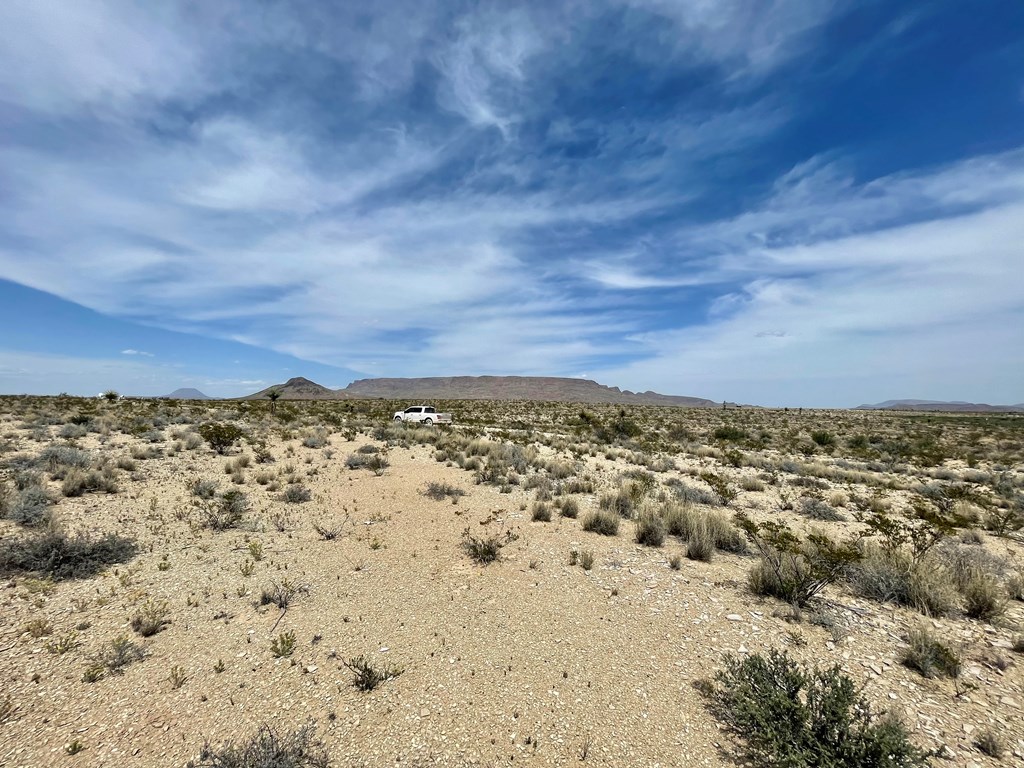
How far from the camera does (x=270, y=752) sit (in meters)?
3.69

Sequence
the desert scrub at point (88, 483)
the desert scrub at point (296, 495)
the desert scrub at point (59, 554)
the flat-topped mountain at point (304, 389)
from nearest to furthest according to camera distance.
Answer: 1. the desert scrub at point (59, 554)
2. the desert scrub at point (88, 483)
3. the desert scrub at point (296, 495)
4. the flat-topped mountain at point (304, 389)

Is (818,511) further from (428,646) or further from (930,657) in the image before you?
(428,646)

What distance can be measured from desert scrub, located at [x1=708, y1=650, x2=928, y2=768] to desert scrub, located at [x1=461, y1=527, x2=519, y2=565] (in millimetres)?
4291

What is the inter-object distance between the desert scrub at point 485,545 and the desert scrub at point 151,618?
457 cm

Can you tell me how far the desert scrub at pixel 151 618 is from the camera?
5.49 metres

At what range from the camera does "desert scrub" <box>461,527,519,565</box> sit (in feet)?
26.8

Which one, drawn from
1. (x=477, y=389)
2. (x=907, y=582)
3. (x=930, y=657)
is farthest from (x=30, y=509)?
(x=477, y=389)

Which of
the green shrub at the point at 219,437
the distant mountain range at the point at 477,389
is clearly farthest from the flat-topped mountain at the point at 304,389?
the green shrub at the point at 219,437

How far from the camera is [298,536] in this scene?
29.5 feet

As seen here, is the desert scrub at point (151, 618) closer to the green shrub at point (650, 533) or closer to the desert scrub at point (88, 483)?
the desert scrub at point (88, 483)

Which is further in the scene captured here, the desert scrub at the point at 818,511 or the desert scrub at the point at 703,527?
the desert scrub at the point at 818,511

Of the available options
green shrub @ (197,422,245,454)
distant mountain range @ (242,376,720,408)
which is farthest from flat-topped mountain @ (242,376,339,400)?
green shrub @ (197,422,245,454)

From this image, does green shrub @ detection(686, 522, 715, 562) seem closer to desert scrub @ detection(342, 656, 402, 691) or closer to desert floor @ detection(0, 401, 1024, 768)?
desert floor @ detection(0, 401, 1024, 768)

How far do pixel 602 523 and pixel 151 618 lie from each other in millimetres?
7796
